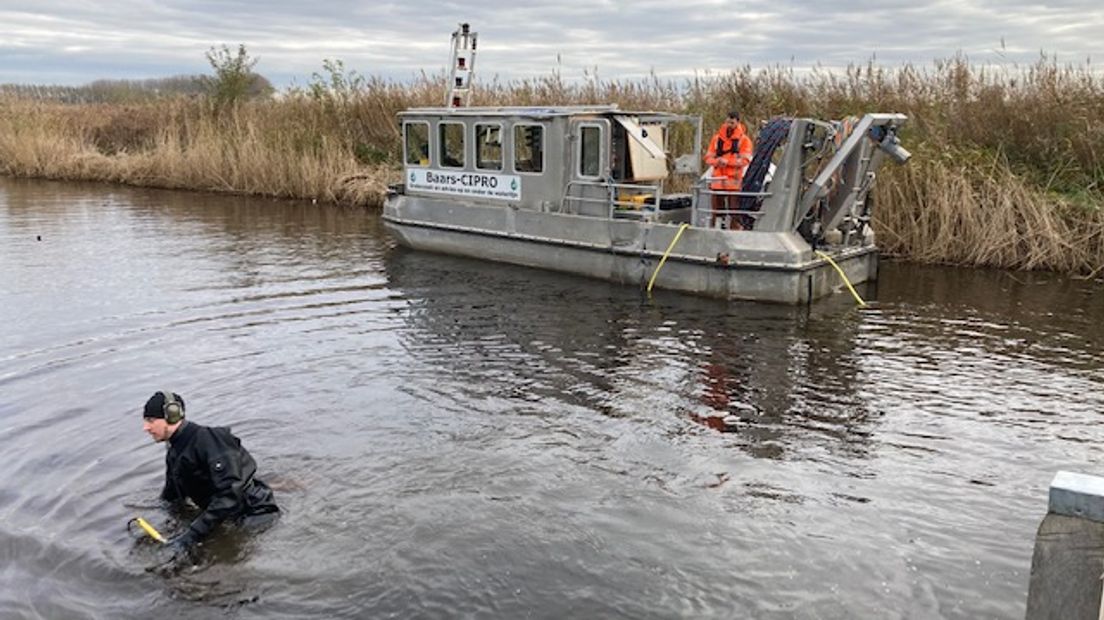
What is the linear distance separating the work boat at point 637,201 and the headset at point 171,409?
775cm

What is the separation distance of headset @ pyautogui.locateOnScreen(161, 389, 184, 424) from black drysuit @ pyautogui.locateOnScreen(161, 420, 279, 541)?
0.12m

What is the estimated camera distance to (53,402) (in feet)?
27.9

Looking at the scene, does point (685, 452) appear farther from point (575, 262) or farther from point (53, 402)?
point (575, 262)

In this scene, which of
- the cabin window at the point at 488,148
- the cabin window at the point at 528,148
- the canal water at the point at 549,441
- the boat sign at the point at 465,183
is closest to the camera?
the canal water at the point at 549,441

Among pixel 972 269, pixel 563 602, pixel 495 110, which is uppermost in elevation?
pixel 495 110

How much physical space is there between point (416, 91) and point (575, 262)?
1132 centimetres

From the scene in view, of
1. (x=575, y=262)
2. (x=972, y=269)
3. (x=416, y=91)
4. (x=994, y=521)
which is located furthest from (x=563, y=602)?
(x=416, y=91)

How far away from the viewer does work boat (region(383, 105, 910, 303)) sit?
11875 millimetres

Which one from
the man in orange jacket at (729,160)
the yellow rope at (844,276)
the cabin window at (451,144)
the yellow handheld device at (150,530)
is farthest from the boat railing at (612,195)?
the yellow handheld device at (150,530)

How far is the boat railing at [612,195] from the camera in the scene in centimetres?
1309

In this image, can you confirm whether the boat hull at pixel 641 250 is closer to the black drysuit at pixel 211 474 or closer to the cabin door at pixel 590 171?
the cabin door at pixel 590 171

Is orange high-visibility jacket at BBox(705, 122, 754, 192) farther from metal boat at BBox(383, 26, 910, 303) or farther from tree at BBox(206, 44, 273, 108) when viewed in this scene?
tree at BBox(206, 44, 273, 108)

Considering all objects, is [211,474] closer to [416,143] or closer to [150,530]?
[150,530]

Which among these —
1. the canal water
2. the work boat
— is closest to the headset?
the canal water
